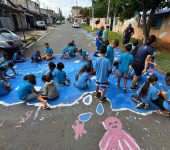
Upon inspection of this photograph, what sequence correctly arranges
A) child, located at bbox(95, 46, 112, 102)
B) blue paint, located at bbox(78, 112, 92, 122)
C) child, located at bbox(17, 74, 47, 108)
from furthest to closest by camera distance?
child, located at bbox(17, 74, 47, 108) < child, located at bbox(95, 46, 112, 102) < blue paint, located at bbox(78, 112, 92, 122)

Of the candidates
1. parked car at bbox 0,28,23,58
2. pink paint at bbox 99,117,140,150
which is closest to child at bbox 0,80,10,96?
pink paint at bbox 99,117,140,150

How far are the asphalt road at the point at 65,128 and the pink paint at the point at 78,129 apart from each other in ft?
0.23

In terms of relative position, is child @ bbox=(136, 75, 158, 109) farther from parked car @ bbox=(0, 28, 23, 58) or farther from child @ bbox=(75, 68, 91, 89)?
parked car @ bbox=(0, 28, 23, 58)

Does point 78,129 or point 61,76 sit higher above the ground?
point 61,76

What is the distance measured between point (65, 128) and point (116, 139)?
3.73 ft

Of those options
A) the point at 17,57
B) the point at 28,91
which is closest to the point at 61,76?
the point at 28,91

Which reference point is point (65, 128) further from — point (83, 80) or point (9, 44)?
point (9, 44)

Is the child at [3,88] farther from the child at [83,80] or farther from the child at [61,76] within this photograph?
the child at [83,80]

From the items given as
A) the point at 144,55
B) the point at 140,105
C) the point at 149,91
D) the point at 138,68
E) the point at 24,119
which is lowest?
the point at 24,119

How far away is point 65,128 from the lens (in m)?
3.33

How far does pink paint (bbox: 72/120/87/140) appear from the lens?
3.12 m

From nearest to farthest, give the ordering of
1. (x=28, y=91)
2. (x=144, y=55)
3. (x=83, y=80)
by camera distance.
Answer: (x=28, y=91) → (x=144, y=55) → (x=83, y=80)

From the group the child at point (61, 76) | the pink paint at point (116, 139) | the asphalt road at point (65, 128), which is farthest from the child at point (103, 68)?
the child at point (61, 76)

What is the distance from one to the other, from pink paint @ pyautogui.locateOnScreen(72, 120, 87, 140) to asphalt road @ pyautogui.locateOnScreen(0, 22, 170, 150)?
71 millimetres
